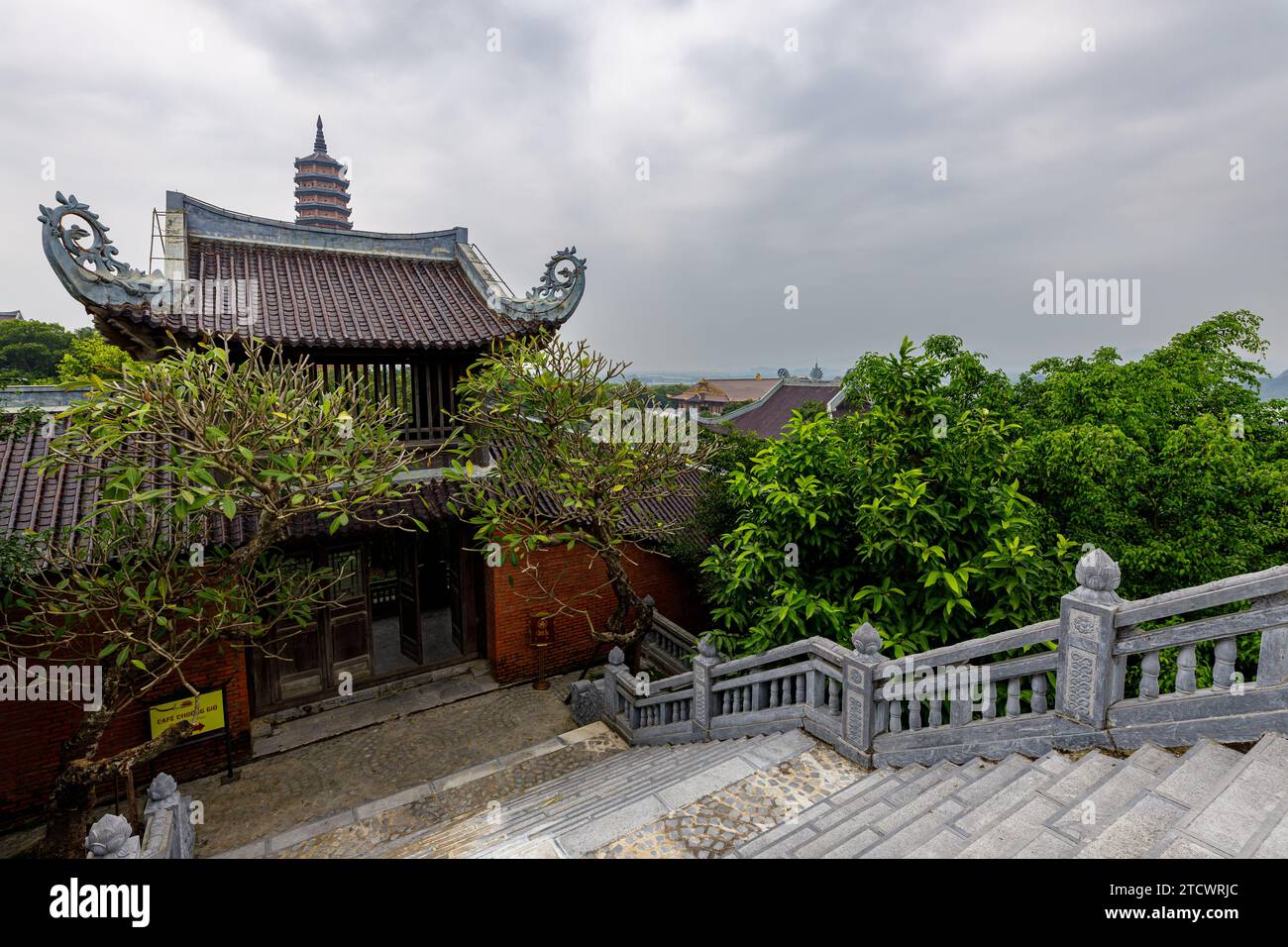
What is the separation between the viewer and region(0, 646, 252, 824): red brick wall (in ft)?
22.4

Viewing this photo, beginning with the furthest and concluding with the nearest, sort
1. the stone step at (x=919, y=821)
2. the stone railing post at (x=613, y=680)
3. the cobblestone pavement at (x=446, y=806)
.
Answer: the stone railing post at (x=613, y=680), the cobblestone pavement at (x=446, y=806), the stone step at (x=919, y=821)

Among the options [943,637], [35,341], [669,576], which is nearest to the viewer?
[943,637]

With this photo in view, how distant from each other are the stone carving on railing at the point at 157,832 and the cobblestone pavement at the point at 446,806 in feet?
3.40

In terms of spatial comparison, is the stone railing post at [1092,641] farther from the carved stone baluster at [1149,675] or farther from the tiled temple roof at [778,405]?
the tiled temple roof at [778,405]

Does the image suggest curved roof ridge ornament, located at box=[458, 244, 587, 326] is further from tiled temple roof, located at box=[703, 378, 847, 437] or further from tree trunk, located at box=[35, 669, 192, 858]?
tiled temple roof, located at box=[703, 378, 847, 437]

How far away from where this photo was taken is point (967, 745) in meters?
4.87

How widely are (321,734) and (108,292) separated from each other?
20.5 feet

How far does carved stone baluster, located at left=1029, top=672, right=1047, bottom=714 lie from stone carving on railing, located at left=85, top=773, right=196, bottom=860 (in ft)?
22.3

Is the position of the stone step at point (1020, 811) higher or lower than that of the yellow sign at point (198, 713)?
higher

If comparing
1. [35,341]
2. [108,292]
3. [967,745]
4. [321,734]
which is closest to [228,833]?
[321,734]

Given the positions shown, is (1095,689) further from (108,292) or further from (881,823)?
(108,292)

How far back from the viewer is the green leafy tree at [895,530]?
5.67 meters

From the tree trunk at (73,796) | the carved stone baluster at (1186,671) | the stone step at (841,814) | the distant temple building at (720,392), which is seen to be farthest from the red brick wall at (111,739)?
the distant temple building at (720,392)

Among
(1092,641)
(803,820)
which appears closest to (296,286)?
(803,820)
